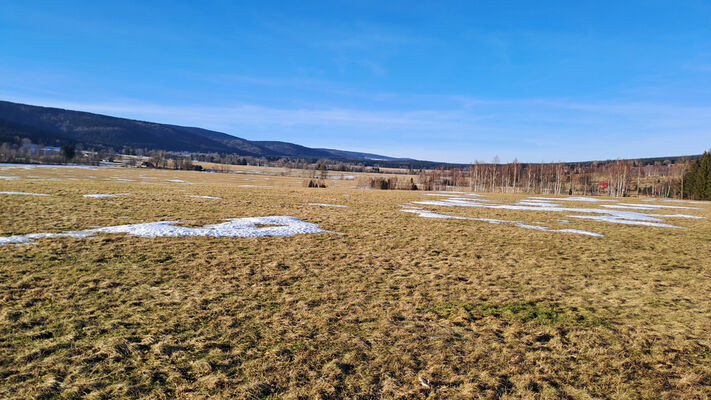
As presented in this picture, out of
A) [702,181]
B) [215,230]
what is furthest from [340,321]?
[702,181]

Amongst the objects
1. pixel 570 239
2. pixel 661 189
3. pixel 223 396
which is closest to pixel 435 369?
pixel 223 396

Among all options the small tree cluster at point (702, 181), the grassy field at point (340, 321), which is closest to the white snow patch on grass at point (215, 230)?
the grassy field at point (340, 321)

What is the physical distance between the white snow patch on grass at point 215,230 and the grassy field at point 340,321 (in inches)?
34.9

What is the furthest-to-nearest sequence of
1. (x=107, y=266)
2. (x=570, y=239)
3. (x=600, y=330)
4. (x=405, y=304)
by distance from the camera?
(x=570, y=239), (x=107, y=266), (x=405, y=304), (x=600, y=330)

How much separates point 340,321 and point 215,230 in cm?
1160

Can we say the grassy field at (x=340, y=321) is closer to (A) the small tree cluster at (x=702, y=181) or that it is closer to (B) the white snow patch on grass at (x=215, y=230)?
(B) the white snow patch on grass at (x=215, y=230)

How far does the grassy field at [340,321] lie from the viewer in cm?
497

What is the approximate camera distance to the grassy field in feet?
16.3

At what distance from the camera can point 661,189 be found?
113250 millimetres

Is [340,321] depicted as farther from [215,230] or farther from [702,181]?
[702,181]

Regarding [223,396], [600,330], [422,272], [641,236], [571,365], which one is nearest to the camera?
[223,396]

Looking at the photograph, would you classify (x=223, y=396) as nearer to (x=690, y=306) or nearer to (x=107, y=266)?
(x=107, y=266)

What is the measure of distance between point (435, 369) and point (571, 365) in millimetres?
2396

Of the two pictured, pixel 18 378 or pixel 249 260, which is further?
pixel 249 260
